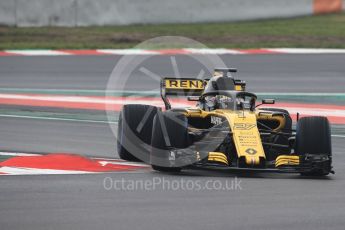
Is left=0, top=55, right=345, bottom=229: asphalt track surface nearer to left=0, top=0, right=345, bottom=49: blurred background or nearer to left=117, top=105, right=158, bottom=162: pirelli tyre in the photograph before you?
left=117, top=105, right=158, bottom=162: pirelli tyre

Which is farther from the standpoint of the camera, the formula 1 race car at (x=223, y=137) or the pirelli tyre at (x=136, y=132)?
the pirelli tyre at (x=136, y=132)

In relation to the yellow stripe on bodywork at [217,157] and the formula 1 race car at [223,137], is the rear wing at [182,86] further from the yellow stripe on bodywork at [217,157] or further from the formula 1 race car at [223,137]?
the yellow stripe on bodywork at [217,157]

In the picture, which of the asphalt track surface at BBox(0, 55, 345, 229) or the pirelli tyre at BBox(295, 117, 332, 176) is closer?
the asphalt track surface at BBox(0, 55, 345, 229)

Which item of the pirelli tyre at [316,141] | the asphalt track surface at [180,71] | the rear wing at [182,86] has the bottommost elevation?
the pirelli tyre at [316,141]

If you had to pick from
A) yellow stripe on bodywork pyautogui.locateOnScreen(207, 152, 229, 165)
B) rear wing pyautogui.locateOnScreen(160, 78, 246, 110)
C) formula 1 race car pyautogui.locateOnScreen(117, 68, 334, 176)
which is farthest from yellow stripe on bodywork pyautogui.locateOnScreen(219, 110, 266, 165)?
rear wing pyautogui.locateOnScreen(160, 78, 246, 110)

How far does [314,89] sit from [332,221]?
11279mm

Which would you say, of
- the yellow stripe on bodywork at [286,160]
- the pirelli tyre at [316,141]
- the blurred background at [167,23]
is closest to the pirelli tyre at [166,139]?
the yellow stripe on bodywork at [286,160]

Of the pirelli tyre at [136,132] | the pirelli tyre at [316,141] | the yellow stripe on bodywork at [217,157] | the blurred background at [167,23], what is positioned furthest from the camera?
the blurred background at [167,23]

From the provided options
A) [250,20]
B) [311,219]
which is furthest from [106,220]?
[250,20]

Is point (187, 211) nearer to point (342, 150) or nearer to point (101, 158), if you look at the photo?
point (101, 158)

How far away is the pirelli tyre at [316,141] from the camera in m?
10.7

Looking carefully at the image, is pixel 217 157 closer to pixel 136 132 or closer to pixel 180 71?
pixel 136 132

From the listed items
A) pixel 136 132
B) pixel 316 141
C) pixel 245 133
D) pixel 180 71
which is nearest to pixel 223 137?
pixel 245 133

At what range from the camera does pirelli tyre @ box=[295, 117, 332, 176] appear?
423 inches
